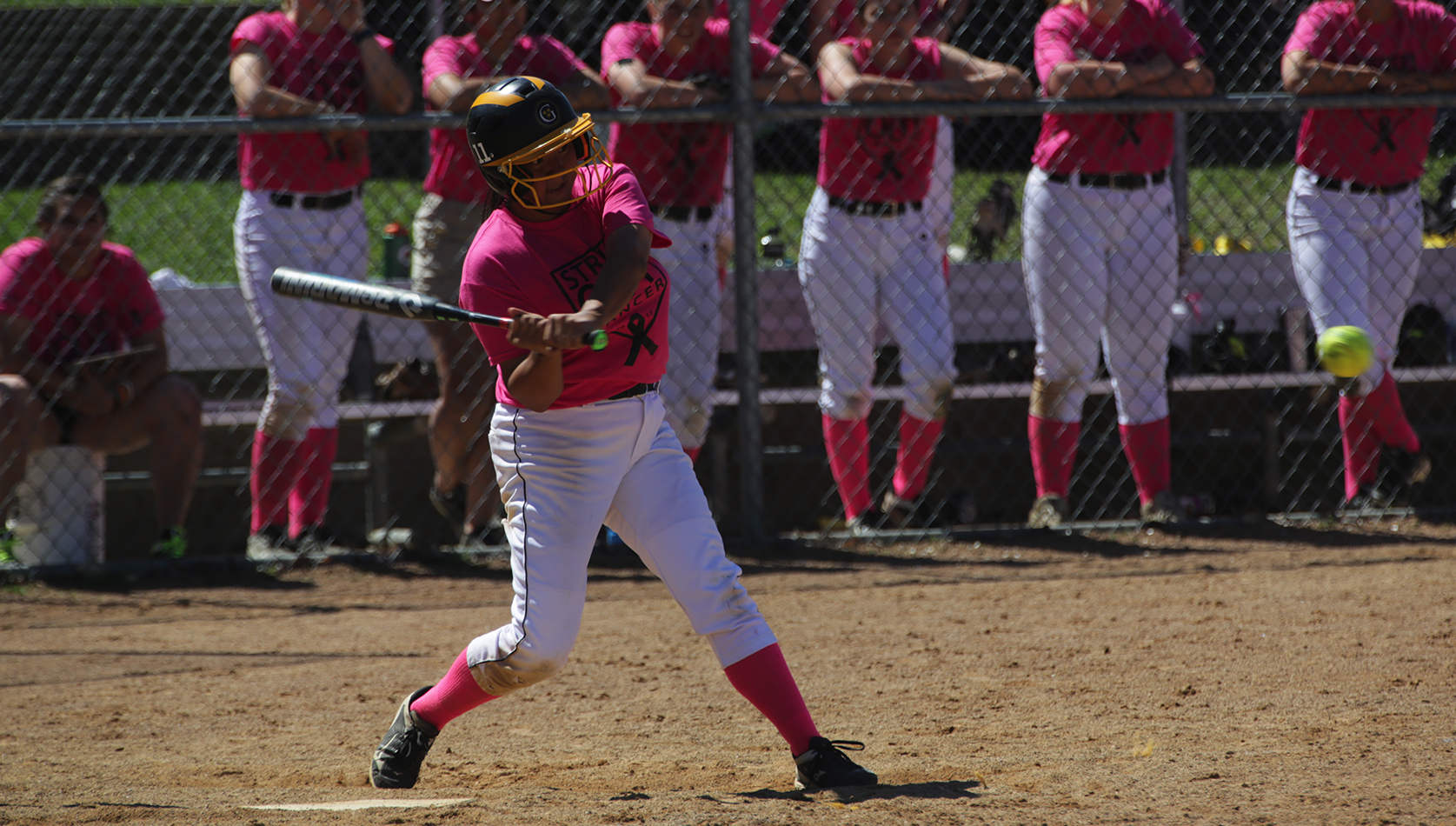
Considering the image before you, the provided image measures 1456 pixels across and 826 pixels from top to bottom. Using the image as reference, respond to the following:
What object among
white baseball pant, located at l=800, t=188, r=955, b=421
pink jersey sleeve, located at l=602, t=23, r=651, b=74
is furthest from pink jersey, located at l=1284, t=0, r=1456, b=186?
pink jersey sleeve, located at l=602, t=23, r=651, b=74

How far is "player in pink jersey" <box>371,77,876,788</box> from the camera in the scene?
268 cm

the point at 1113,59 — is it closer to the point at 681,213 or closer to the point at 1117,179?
the point at 1117,179

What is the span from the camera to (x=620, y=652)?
4199 millimetres

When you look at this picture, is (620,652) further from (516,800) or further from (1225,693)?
(1225,693)

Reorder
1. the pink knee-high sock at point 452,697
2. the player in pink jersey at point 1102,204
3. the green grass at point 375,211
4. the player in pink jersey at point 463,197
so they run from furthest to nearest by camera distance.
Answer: the green grass at point 375,211, the player in pink jersey at point 1102,204, the player in pink jersey at point 463,197, the pink knee-high sock at point 452,697

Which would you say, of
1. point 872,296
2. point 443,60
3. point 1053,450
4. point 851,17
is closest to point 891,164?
point 872,296

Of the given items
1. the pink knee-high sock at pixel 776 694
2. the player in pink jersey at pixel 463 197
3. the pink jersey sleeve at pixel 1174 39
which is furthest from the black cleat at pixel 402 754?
the pink jersey sleeve at pixel 1174 39

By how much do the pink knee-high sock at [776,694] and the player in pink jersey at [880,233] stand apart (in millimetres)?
2721

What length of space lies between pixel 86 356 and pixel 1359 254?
5088 millimetres

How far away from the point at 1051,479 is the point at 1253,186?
6.41 meters

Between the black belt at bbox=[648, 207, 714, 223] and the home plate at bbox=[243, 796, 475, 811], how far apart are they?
2.98 meters

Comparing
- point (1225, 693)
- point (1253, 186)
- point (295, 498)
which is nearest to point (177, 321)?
point (295, 498)

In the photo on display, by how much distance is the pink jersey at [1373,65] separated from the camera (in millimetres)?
5348

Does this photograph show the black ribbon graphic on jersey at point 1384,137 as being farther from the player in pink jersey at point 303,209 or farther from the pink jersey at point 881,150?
the player in pink jersey at point 303,209
